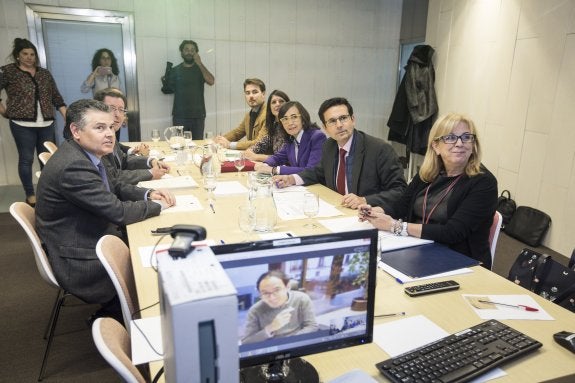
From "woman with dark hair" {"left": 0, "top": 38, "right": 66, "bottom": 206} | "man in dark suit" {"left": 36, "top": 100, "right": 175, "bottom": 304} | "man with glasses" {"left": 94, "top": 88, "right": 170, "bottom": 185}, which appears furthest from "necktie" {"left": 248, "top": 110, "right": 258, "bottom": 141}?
"man in dark suit" {"left": 36, "top": 100, "right": 175, "bottom": 304}

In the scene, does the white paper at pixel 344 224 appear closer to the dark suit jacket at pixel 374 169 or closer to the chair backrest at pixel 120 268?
the dark suit jacket at pixel 374 169

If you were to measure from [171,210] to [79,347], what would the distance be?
3.16ft

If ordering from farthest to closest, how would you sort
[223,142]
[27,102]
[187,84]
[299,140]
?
[187,84]
[27,102]
[223,142]
[299,140]

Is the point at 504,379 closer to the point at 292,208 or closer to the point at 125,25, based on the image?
the point at 292,208

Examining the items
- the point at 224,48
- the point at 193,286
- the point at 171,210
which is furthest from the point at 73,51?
the point at 193,286

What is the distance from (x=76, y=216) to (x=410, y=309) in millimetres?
1618

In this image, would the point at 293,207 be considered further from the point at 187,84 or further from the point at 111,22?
the point at 111,22

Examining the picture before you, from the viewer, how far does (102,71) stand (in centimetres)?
569

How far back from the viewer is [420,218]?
226 cm

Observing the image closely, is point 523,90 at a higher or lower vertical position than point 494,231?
higher

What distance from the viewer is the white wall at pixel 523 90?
3.79m

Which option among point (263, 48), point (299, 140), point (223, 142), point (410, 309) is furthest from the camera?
point (263, 48)

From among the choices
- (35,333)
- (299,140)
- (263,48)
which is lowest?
(35,333)

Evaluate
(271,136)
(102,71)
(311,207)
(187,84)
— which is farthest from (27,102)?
(311,207)
